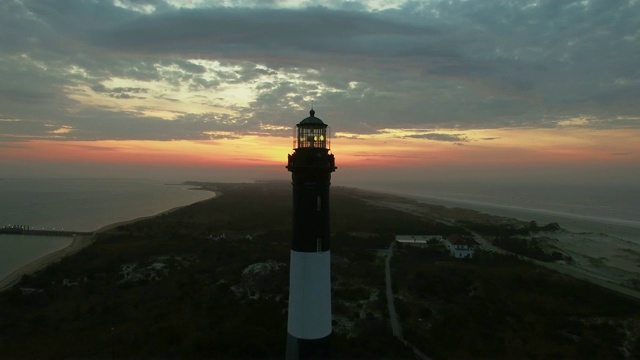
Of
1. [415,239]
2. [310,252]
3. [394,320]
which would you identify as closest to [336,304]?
[394,320]

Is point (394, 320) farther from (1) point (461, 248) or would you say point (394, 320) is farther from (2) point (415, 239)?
(2) point (415, 239)

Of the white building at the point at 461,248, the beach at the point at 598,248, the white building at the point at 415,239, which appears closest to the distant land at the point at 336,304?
the beach at the point at 598,248

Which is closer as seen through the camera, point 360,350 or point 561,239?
point 360,350

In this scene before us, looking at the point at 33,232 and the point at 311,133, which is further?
the point at 33,232

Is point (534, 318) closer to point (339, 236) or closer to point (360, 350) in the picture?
point (360, 350)

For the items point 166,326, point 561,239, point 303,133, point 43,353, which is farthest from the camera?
point 561,239

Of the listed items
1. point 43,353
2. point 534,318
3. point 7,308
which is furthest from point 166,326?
point 534,318

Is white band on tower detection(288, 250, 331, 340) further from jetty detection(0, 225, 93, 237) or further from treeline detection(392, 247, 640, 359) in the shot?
jetty detection(0, 225, 93, 237)

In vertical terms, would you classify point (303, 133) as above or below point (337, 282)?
above
